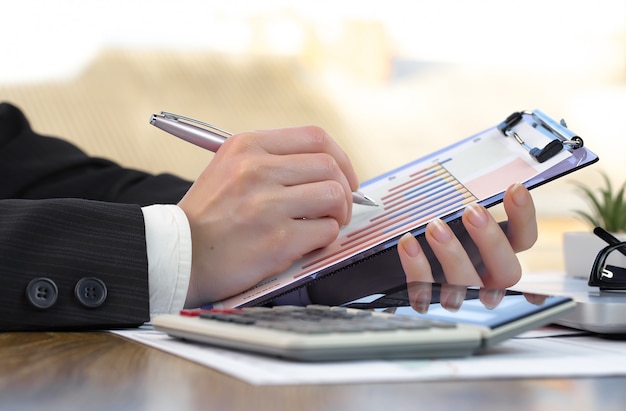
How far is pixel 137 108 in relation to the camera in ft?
7.78

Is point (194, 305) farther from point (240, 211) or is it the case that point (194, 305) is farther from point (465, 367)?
point (465, 367)

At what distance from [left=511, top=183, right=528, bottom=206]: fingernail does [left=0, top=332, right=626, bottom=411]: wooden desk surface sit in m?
0.21

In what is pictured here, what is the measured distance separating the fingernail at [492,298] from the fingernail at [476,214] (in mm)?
100

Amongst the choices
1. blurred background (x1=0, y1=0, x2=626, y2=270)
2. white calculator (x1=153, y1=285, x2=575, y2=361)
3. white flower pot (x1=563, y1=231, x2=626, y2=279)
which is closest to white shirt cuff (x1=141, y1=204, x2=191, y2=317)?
white calculator (x1=153, y1=285, x2=575, y2=361)

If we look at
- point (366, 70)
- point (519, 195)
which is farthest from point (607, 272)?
point (366, 70)

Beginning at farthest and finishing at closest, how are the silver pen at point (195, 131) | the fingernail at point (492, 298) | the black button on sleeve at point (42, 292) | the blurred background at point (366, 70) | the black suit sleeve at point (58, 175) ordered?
the blurred background at point (366, 70)
the black suit sleeve at point (58, 175)
the silver pen at point (195, 131)
the black button on sleeve at point (42, 292)
the fingernail at point (492, 298)

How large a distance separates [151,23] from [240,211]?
6.68 feet

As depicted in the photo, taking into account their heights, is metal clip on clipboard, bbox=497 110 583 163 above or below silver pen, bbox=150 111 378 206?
below

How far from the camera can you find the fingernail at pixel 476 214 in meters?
0.49

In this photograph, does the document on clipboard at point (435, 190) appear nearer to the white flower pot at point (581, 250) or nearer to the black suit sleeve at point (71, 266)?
the black suit sleeve at point (71, 266)

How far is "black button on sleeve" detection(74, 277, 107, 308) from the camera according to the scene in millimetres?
467

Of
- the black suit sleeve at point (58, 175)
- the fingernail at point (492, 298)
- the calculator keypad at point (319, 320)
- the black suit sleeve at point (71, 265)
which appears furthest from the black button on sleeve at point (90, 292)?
the black suit sleeve at point (58, 175)

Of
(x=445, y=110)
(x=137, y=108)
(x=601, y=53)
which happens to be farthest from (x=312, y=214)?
(x=601, y=53)

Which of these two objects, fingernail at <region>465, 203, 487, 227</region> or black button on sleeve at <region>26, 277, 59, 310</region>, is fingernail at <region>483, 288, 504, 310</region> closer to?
fingernail at <region>465, 203, 487, 227</region>
